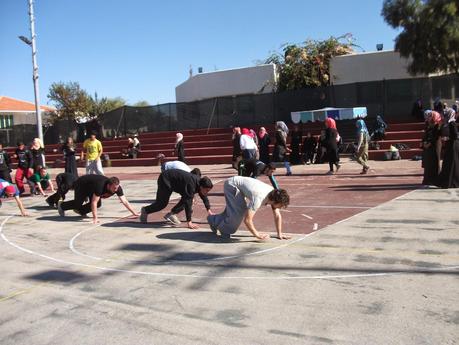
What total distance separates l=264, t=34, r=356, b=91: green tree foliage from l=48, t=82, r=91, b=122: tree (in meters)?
24.0

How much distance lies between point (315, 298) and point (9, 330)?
278cm

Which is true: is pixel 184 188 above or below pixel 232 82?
below

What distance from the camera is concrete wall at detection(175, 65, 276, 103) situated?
33.3 meters

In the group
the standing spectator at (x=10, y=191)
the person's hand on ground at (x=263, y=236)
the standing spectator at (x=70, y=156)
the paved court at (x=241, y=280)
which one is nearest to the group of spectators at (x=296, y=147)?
the paved court at (x=241, y=280)

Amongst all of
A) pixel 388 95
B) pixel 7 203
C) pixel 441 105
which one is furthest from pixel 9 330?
pixel 388 95

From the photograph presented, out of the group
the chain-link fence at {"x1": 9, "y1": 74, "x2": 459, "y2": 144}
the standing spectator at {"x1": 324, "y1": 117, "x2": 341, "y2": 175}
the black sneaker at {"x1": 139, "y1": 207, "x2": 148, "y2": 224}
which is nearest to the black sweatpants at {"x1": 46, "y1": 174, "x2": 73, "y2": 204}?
the black sneaker at {"x1": 139, "y1": 207, "x2": 148, "y2": 224}

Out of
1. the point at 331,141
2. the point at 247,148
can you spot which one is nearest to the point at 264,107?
the point at 331,141

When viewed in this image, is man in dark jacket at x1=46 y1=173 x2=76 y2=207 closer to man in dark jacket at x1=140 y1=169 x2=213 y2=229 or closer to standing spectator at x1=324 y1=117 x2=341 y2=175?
man in dark jacket at x1=140 y1=169 x2=213 y2=229

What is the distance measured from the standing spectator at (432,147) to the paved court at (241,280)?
74.2 inches

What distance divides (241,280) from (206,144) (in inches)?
785

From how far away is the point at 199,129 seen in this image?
2770cm

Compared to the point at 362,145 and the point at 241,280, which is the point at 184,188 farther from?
the point at 362,145

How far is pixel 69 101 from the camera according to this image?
49.3 m

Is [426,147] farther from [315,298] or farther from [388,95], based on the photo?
[388,95]
